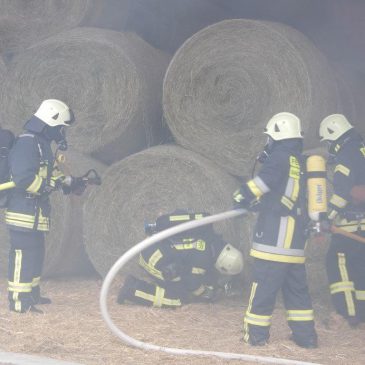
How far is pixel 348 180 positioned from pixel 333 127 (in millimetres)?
461

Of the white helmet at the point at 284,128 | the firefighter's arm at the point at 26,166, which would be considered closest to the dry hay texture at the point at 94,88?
the firefighter's arm at the point at 26,166

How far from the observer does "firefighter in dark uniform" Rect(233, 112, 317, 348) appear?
5797 mm

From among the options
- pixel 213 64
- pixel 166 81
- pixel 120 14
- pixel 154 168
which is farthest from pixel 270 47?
pixel 120 14

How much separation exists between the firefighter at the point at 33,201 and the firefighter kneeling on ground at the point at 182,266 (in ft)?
2.74

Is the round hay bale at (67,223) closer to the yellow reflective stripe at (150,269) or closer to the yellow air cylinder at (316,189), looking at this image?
the yellow reflective stripe at (150,269)

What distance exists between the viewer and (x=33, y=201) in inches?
262

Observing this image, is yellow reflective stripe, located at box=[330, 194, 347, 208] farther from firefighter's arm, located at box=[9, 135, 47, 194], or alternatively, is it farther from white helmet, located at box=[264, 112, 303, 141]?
firefighter's arm, located at box=[9, 135, 47, 194]

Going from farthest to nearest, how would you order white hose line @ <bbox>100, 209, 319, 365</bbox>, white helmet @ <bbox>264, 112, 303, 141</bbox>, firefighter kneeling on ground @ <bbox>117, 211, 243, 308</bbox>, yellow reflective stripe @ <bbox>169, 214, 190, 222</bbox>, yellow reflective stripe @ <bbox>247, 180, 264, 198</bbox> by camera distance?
firefighter kneeling on ground @ <bbox>117, 211, 243, 308</bbox>
yellow reflective stripe @ <bbox>169, 214, 190, 222</bbox>
white helmet @ <bbox>264, 112, 303, 141</bbox>
yellow reflective stripe @ <bbox>247, 180, 264, 198</bbox>
white hose line @ <bbox>100, 209, 319, 365</bbox>

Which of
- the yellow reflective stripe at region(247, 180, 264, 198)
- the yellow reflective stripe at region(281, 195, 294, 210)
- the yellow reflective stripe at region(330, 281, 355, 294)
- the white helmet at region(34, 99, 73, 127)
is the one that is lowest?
the yellow reflective stripe at region(330, 281, 355, 294)

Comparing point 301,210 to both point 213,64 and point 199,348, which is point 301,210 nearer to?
point 199,348

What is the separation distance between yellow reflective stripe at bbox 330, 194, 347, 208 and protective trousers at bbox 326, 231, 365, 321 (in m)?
0.37

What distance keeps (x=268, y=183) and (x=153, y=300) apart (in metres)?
1.87

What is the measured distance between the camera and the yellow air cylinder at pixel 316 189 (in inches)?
227

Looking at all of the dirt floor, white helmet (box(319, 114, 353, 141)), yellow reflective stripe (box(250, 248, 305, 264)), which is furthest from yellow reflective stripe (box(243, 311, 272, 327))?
white helmet (box(319, 114, 353, 141))
